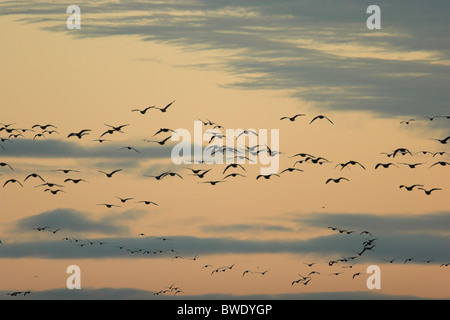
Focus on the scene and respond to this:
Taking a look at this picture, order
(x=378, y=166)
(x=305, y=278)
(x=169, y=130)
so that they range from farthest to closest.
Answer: (x=305, y=278)
(x=378, y=166)
(x=169, y=130)

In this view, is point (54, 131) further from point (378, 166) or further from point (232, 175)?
point (378, 166)

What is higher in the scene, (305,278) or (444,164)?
(444,164)

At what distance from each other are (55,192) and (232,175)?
63.9 ft

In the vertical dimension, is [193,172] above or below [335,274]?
above

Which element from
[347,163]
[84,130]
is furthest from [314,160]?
[84,130]

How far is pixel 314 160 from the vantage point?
9306cm

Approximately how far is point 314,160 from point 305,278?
33956mm

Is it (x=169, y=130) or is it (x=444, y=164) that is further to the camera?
(x=444, y=164)
